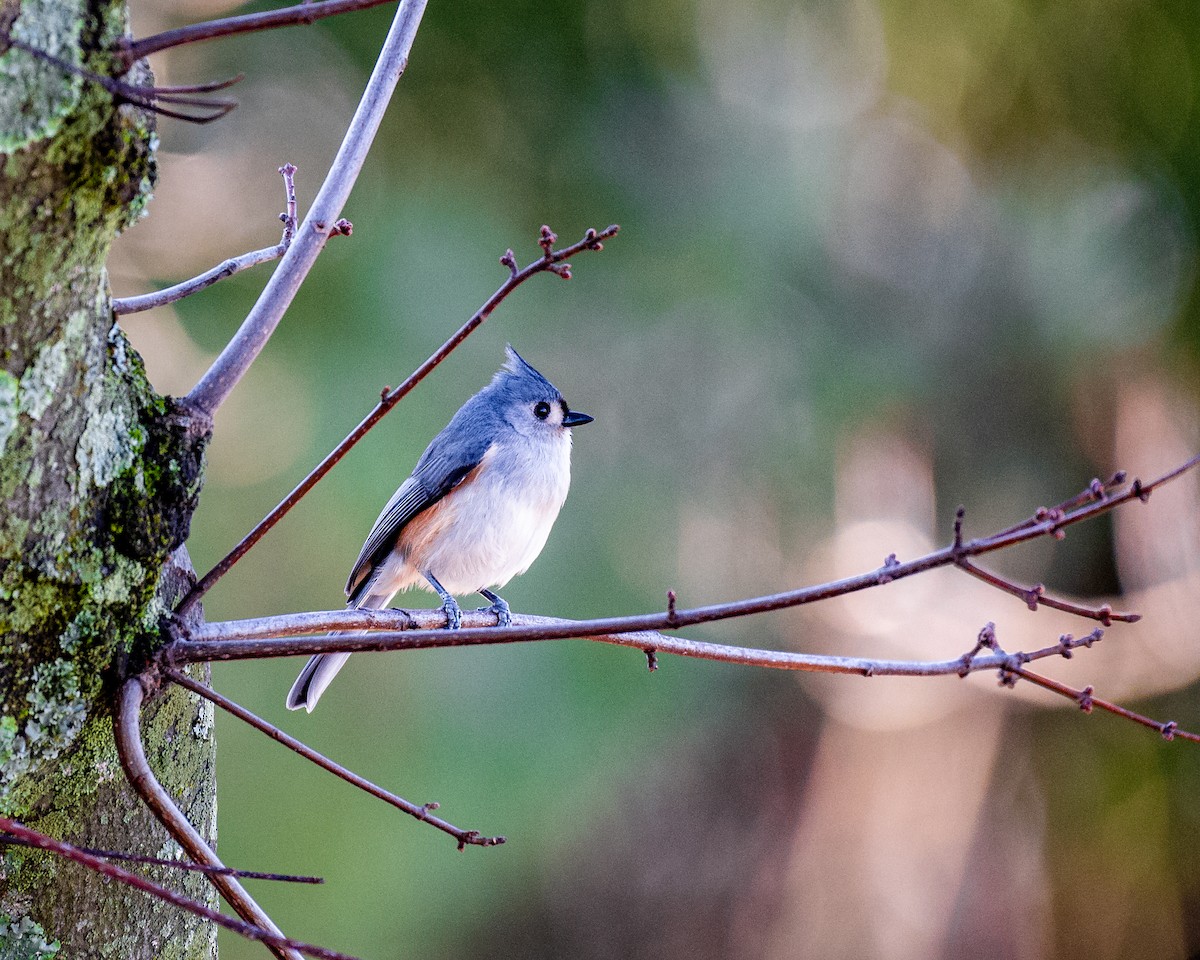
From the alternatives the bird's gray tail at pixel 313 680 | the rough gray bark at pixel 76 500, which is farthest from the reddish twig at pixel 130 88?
the bird's gray tail at pixel 313 680

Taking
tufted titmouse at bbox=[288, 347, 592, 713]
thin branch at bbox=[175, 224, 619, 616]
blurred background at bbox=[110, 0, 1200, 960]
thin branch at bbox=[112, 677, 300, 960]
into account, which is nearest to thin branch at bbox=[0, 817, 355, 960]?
thin branch at bbox=[112, 677, 300, 960]

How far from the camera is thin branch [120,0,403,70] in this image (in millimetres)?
862

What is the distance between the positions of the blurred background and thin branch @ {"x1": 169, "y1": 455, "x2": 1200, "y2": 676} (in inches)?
92.2

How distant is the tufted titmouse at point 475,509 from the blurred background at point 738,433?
2.91 feet

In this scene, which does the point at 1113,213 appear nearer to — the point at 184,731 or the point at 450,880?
the point at 450,880

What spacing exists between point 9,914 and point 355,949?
281cm

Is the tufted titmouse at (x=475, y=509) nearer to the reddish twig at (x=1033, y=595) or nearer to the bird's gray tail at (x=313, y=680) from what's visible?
the bird's gray tail at (x=313, y=680)

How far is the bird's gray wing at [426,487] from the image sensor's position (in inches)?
104

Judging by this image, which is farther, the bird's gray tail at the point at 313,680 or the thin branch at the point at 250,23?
the bird's gray tail at the point at 313,680

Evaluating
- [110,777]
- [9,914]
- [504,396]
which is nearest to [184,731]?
[110,777]

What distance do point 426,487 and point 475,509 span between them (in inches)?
5.7

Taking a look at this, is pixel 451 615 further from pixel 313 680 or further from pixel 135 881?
pixel 135 881

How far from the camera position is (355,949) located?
3697mm

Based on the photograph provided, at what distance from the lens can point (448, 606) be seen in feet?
7.73
